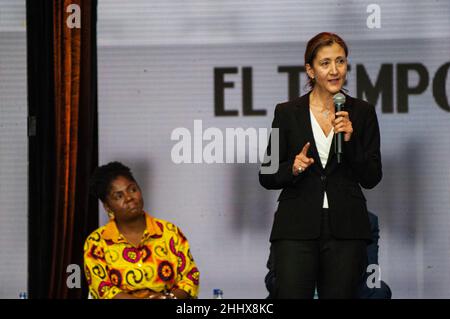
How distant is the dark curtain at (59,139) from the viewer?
16.4 feet

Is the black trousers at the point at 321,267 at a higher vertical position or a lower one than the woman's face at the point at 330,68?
lower

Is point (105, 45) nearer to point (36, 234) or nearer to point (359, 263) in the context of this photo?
point (36, 234)

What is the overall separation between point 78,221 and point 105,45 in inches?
37.8

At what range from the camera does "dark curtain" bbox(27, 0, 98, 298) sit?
501cm

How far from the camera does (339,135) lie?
348 cm

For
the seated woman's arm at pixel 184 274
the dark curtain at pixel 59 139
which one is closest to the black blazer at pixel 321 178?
the seated woman's arm at pixel 184 274

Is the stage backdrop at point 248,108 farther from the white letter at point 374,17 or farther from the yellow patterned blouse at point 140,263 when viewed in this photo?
the yellow patterned blouse at point 140,263

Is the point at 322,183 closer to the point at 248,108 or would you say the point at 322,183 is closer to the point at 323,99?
the point at 323,99

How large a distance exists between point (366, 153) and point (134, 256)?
124cm

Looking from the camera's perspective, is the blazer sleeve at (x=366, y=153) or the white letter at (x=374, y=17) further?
the white letter at (x=374, y=17)

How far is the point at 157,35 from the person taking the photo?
5070 mm

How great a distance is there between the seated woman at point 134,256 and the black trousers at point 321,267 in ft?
2.71

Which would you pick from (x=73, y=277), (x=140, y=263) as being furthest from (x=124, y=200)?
(x=73, y=277)

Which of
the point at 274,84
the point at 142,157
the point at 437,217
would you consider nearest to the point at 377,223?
the point at 437,217
